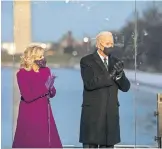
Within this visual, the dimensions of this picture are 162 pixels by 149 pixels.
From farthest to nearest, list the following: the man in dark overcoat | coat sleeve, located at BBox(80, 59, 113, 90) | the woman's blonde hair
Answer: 1. the woman's blonde hair
2. the man in dark overcoat
3. coat sleeve, located at BBox(80, 59, 113, 90)

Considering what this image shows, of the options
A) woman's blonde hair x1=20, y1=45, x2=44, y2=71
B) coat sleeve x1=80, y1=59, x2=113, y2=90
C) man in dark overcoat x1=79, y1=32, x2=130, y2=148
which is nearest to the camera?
coat sleeve x1=80, y1=59, x2=113, y2=90

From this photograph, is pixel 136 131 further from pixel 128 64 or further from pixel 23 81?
pixel 23 81

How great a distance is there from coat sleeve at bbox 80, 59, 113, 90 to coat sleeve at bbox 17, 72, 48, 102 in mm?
397

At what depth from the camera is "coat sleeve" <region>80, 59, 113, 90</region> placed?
4527 mm

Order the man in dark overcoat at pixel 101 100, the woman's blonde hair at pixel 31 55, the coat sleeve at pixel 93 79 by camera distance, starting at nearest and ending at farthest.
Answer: the coat sleeve at pixel 93 79
the man in dark overcoat at pixel 101 100
the woman's blonde hair at pixel 31 55

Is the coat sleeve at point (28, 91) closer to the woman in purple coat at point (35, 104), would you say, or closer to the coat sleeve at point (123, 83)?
the woman in purple coat at point (35, 104)

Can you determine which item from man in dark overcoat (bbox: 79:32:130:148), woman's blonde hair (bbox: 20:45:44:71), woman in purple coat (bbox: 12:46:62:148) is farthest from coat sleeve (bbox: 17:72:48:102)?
man in dark overcoat (bbox: 79:32:130:148)

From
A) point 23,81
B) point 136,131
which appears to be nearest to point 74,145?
point 136,131

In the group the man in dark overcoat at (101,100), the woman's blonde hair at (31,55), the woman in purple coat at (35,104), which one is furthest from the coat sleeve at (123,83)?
the woman's blonde hair at (31,55)

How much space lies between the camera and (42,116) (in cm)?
480

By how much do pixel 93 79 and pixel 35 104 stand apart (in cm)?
61

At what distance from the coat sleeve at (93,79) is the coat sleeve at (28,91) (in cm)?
40

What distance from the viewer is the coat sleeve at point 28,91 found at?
15.5ft

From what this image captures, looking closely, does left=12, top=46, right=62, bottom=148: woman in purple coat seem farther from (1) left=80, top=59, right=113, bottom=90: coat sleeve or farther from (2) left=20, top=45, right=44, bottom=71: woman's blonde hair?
(1) left=80, top=59, right=113, bottom=90: coat sleeve
